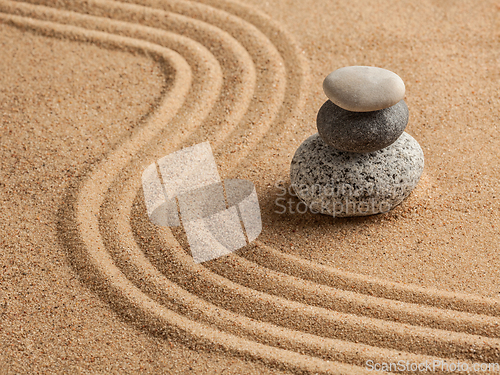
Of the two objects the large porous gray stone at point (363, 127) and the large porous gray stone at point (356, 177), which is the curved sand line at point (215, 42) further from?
the large porous gray stone at point (363, 127)

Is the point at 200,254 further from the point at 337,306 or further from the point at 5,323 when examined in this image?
the point at 5,323

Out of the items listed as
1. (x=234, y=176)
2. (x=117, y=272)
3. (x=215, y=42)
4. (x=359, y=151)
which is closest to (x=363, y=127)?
(x=359, y=151)

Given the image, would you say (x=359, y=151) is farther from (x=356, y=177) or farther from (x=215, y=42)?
(x=215, y=42)

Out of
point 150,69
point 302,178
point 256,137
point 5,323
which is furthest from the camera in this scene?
point 150,69

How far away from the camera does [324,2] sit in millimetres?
4418

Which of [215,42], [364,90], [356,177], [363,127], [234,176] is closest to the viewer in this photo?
[364,90]

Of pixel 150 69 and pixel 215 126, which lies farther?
pixel 150 69

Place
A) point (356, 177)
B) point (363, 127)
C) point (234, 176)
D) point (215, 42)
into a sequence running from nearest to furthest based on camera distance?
point (363, 127) → point (356, 177) → point (234, 176) → point (215, 42)

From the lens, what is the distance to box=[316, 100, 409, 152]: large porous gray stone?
2.64m

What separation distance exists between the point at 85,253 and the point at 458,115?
2756 mm

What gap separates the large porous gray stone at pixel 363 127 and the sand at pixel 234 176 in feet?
1.75

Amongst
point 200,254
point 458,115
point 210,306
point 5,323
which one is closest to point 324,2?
point 458,115

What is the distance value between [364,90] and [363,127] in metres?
0.21

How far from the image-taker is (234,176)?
128 inches
